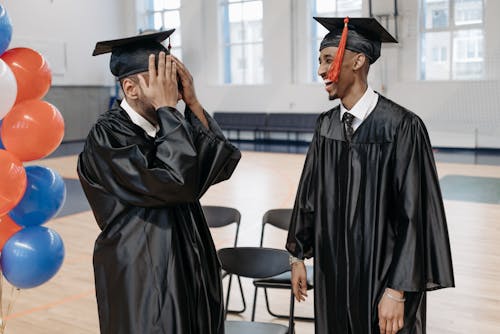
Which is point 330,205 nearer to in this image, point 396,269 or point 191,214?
point 396,269

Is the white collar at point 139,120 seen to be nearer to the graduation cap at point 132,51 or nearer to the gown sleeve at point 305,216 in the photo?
the graduation cap at point 132,51

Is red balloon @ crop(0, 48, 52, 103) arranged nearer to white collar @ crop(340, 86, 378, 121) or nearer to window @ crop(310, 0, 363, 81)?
white collar @ crop(340, 86, 378, 121)

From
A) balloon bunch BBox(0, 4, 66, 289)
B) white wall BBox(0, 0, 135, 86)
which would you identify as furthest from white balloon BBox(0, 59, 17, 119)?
white wall BBox(0, 0, 135, 86)

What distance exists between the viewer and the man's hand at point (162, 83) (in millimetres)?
1776

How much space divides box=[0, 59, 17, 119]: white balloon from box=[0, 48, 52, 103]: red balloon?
142mm

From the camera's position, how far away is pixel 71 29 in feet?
55.3

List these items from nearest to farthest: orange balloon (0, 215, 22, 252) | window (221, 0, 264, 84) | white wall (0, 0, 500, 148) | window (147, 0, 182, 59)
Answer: orange balloon (0, 215, 22, 252) < white wall (0, 0, 500, 148) < window (221, 0, 264, 84) < window (147, 0, 182, 59)

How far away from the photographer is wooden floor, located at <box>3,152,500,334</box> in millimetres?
3992

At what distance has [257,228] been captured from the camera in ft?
22.0

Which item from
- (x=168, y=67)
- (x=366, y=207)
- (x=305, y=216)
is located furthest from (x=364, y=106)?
(x=168, y=67)

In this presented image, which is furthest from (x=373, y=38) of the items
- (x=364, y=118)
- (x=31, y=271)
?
(x=31, y=271)

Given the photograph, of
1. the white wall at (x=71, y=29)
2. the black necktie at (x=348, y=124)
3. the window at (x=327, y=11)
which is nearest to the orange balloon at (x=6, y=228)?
the black necktie at (x=348, y=124)

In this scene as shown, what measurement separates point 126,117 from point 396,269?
1142 mm

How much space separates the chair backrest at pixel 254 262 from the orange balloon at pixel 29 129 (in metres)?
1.38
